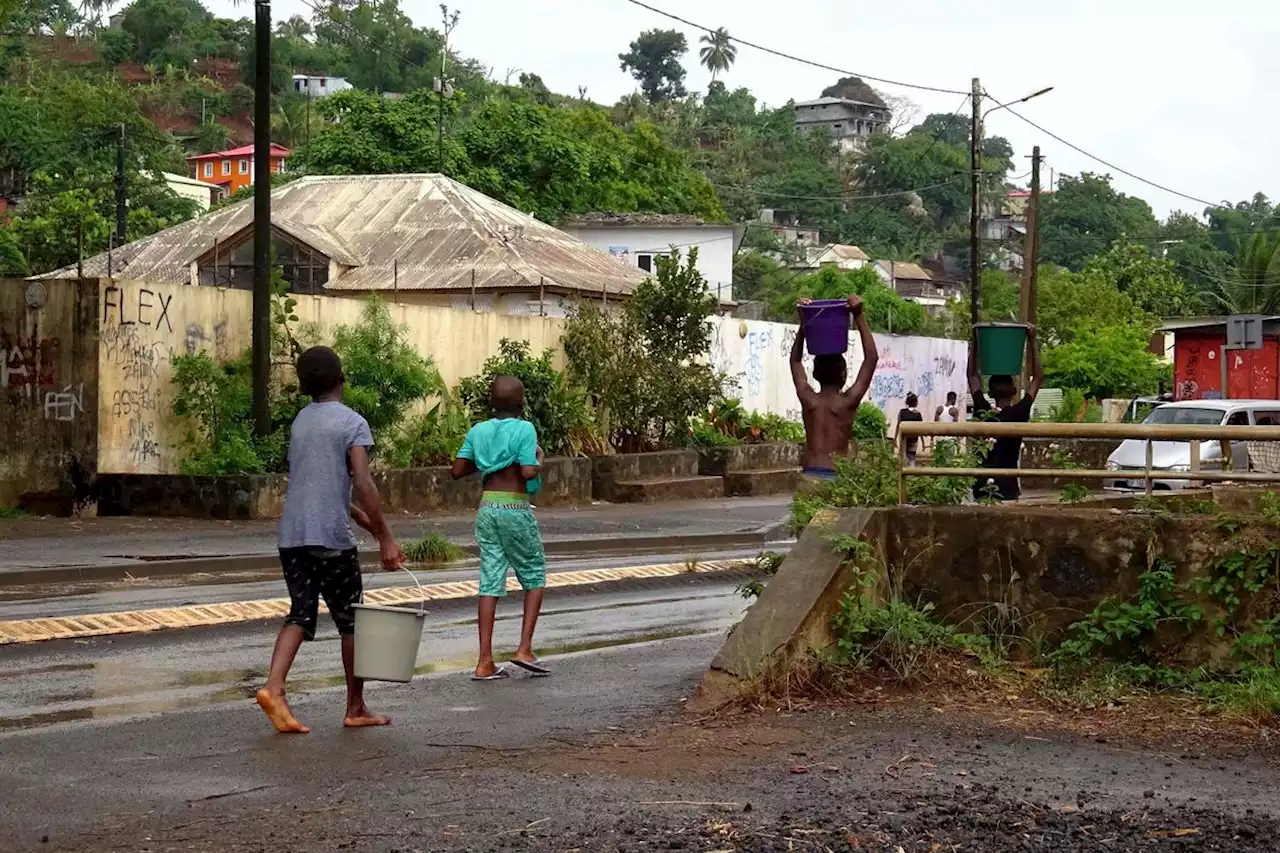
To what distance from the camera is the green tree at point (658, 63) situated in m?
172

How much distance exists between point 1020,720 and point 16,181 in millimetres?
72927

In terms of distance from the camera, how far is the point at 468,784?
22.0 feet

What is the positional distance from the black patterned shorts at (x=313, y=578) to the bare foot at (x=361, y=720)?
387 millimetres

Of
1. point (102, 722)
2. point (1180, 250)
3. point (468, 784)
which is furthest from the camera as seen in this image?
point (1180, 250)

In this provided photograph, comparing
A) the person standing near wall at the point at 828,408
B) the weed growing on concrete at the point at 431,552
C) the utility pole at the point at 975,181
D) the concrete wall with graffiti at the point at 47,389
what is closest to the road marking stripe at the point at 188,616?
the weed growing on concrete at the point at 431,552

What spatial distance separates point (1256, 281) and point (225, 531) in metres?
54.4

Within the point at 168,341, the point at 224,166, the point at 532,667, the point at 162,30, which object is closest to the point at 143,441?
the point at 168,341

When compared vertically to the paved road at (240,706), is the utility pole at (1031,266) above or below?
above

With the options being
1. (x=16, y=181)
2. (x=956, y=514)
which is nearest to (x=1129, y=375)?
(x=956, y=514)

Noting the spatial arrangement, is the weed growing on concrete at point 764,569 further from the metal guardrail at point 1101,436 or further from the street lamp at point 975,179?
the street lamp at point 975,179

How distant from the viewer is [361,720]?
8047mm

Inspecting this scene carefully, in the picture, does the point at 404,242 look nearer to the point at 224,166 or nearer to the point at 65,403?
the point at 65,403

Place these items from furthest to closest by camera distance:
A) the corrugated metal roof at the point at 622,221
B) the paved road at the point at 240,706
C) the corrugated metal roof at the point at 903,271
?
the corrugated metal roof at the point at 903,271
the corrugated metal roof at the point at 622,221
the paved road at the point at 240,706

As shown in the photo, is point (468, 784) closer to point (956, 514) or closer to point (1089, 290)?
point (956, 514)
